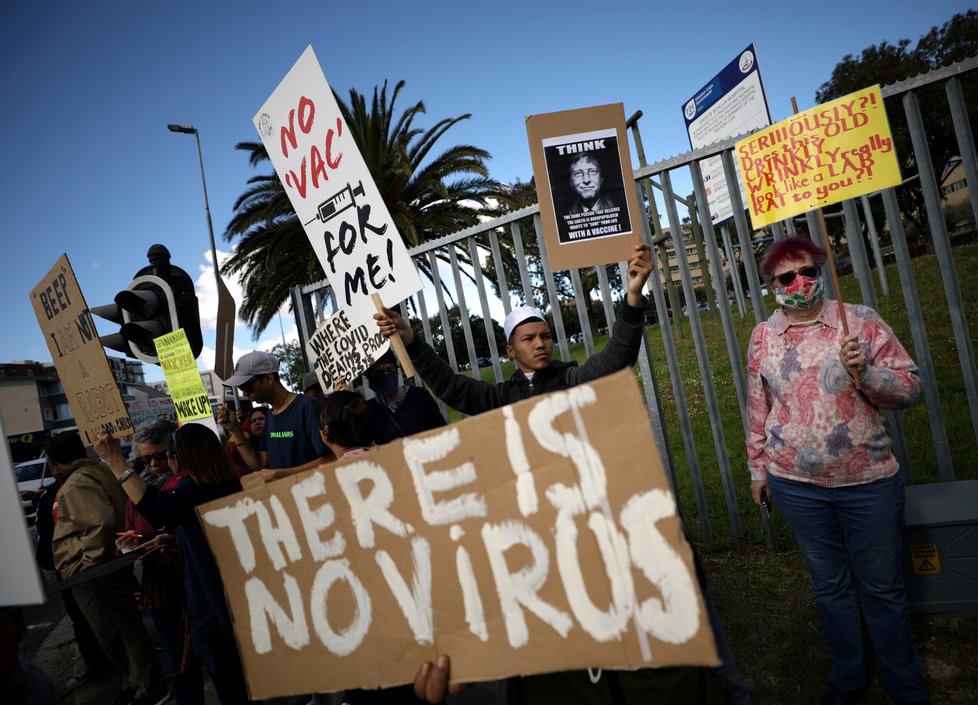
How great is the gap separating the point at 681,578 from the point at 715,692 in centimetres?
65

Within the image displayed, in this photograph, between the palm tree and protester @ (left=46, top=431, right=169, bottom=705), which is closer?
protester @ (left=46, top=431, right=169, bottom=705)

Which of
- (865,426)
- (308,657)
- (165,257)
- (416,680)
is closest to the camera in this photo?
(416,680)

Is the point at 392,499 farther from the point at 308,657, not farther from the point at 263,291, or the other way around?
the point at 263,291

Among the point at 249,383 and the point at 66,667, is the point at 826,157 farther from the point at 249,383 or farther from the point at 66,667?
the point at 66,667

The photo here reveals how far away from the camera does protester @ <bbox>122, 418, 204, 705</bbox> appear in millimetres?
3340

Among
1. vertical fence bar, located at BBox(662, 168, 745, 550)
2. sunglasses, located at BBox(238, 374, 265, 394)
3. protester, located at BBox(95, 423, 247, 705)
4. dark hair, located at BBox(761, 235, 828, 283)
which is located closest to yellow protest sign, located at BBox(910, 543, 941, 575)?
vertical fence bar, located at BBox(662, 168, 745, 550)

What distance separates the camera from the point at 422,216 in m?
14.5

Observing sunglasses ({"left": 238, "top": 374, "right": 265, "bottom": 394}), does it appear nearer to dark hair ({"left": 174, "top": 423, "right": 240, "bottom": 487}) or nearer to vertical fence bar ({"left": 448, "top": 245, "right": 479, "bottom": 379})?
dark hair ({"left": 174, "top": 423, "right": 240, "bottom": 487})

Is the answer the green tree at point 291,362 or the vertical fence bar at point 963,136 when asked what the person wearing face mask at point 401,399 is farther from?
the green tree at point 291,362

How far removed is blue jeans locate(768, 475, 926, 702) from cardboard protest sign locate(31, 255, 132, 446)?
3552 millimetres

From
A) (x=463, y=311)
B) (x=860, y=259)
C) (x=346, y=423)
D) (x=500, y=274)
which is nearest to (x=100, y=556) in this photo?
(x=346, y=423)

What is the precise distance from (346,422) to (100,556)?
2798mm

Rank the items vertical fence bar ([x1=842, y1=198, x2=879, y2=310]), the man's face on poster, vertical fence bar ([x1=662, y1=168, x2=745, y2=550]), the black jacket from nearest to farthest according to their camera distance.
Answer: the black jacket, the man's face on poster, vertical fence bar ([x1=842, y1=198, x2=879, y2=310]), vertical fence bar ([x1=662, y1=168, x2=745, y2=550])

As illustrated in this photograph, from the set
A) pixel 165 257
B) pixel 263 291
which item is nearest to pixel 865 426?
pixel 165 257
